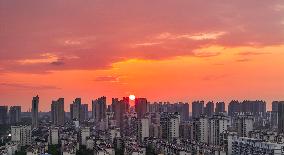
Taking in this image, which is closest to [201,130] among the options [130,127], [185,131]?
[185,131]

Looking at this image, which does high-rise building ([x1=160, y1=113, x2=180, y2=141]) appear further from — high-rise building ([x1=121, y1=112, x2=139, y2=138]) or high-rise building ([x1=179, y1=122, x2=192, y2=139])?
high-rise building ([x1=121, y1=112, x2=139, y2=138])

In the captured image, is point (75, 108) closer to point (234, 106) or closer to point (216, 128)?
point (234, 106)

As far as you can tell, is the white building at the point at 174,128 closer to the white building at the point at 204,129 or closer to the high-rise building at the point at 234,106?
the white building at the point at 204,129

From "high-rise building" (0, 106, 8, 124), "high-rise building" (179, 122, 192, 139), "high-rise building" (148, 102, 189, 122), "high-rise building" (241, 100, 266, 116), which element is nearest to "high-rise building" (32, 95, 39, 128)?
"high-rise building" (0, 106, 8, 124)

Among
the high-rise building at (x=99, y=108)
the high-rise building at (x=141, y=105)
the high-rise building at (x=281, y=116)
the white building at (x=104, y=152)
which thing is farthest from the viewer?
the high-rise building at (x=99, y=108)

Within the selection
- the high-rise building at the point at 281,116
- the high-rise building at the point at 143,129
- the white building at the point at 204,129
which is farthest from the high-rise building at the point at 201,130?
the high-rise building at the point at 281,116
